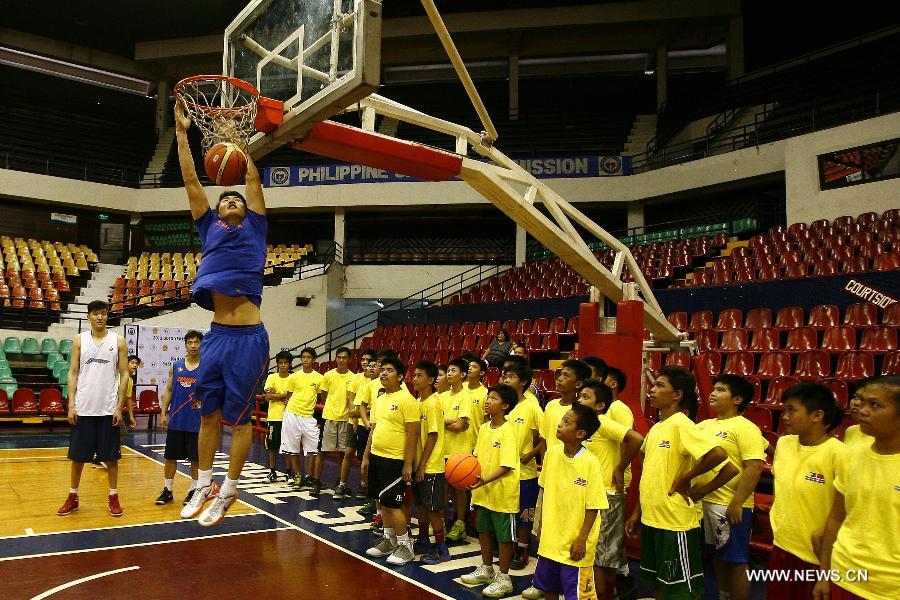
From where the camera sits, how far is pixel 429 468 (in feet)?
19.1

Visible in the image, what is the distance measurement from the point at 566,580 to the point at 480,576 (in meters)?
1.27

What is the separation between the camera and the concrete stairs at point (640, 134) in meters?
19.9

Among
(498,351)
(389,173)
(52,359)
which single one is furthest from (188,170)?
(389,173)

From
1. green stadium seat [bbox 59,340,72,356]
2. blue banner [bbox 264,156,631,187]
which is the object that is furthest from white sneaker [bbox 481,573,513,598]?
blue banner [bbox 264,156,631,187]

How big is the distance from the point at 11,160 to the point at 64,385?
1069cm

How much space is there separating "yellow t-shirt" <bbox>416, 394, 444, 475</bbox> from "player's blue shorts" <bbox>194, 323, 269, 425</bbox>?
8.70 ft

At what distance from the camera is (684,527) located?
3963 millimetres

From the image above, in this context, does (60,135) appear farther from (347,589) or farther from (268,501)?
(347,589)

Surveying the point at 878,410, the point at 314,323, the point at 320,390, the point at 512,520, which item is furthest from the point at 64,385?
the point at 878,410

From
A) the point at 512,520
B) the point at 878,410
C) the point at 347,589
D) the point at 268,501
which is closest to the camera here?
the point at 878,410

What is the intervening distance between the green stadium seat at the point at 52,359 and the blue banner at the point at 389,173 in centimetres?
802

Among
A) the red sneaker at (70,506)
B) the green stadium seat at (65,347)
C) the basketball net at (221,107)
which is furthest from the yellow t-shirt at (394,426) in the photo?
the green stadium seat at (65,347)

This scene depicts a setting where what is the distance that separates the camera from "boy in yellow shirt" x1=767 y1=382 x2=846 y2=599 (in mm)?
3256

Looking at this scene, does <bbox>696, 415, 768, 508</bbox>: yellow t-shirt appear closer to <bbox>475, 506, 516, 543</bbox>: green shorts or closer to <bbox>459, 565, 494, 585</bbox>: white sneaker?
<bbox>475, 506, 516, 543</bbox>: green shorts
